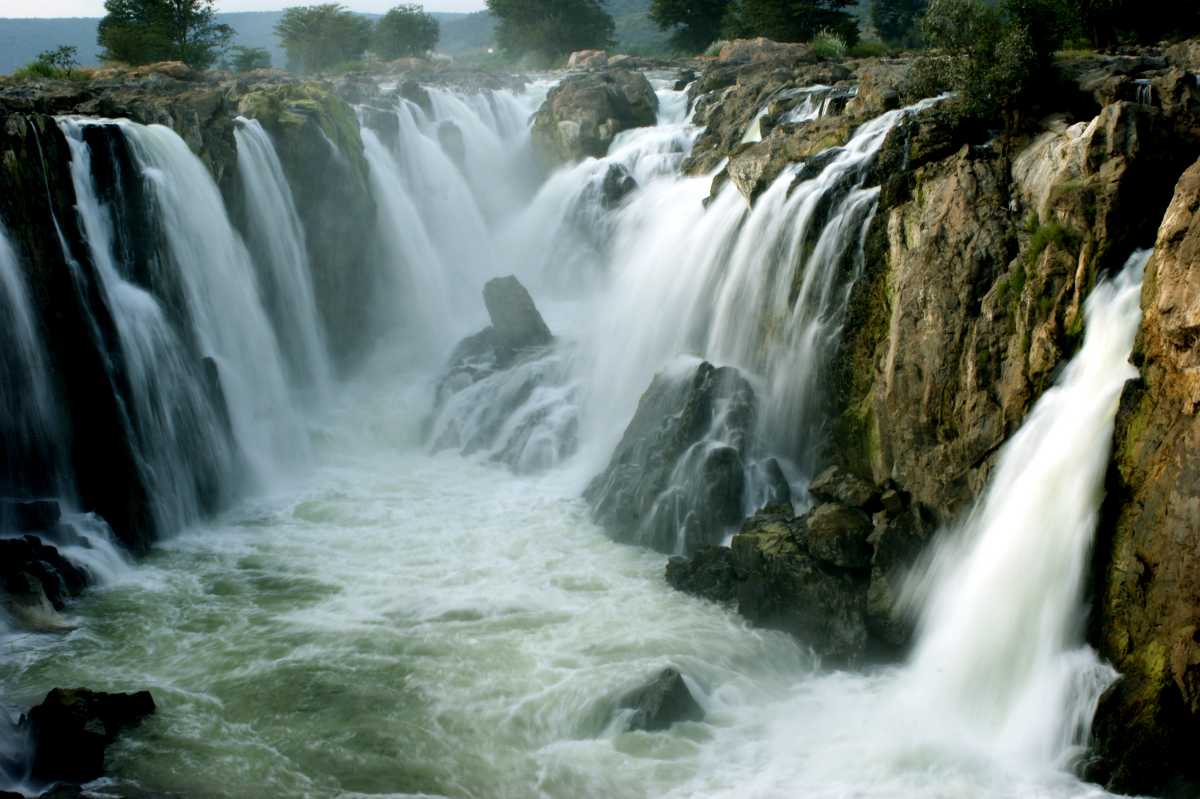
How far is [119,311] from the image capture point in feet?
65.8

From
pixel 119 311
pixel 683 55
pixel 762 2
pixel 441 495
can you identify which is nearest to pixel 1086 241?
pixel 441 495

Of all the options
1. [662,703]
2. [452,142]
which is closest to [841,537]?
[662,703]

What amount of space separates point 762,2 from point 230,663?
167 ft

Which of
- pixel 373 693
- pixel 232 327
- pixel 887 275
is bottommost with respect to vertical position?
pixel 373 693

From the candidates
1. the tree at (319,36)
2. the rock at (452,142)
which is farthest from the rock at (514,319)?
the tree at (319,36)

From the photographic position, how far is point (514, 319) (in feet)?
92.2

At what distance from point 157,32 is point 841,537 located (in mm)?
43893

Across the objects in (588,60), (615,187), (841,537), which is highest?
(588,60)

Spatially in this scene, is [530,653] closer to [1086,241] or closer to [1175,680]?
[1175,680]

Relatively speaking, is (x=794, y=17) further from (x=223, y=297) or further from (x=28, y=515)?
(x=28, y=515)

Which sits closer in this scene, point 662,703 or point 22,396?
point 662,703

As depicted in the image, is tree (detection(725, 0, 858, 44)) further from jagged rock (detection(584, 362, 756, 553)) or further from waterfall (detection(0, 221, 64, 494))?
waterfall (detection(0, 221, 64, 494))

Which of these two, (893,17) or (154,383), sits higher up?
(893,17)

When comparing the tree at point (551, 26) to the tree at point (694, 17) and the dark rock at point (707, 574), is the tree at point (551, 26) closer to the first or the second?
the tree at point (694, 17)
